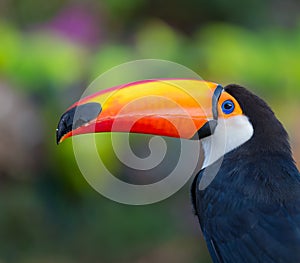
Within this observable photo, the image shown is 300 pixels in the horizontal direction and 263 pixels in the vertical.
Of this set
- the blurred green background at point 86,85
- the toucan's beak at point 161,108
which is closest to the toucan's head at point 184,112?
the toucan's beak at point 161,108

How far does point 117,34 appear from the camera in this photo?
605 cm

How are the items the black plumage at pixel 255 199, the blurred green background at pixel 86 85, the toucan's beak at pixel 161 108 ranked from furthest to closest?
the blurred green background at pixel 86 85, the toucan's beak at pixel 161 108, the black plumage at pixel 255 199

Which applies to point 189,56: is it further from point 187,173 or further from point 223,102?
point 223,102

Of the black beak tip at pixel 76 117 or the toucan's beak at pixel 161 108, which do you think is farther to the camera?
the toucan's beak at pixel 161 108

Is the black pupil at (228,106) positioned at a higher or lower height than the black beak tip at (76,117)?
higher

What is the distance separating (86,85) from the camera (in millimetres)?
4590

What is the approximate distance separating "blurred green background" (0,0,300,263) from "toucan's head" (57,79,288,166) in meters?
1.24

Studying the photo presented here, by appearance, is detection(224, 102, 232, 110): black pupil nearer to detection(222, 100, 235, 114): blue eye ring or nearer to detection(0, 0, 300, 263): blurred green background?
detection(222, 100, 235, 114): blue eye ring

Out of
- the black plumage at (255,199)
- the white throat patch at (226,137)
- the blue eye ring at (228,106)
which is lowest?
the black plumage at (255,199)

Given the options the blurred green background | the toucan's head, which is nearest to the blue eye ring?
the toucan's head

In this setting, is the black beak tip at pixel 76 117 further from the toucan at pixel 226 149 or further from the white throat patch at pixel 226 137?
the white throat patch at pixel 226 137

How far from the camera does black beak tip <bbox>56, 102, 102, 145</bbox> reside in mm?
3031

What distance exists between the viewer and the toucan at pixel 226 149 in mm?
2971

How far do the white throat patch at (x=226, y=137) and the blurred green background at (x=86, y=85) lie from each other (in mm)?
1274
